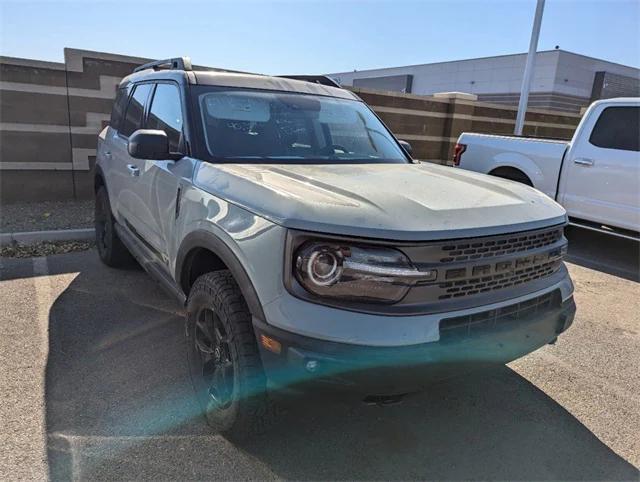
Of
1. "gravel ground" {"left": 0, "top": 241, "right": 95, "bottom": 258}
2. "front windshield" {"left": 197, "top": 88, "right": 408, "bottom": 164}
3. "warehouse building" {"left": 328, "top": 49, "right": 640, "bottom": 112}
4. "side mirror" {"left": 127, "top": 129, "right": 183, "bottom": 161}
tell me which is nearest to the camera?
"side mirror" {"left": 127, "top": 129, "right": 183, "bottom": 161}

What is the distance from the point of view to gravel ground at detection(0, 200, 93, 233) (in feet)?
21.1

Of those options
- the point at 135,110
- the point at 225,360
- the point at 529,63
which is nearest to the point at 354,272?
the point at 225,360

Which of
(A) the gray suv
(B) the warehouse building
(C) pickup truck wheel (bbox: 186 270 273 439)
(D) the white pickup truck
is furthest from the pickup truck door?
(B) the warehouse building

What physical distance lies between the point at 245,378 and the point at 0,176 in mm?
7088

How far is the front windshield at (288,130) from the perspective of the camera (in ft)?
10.3

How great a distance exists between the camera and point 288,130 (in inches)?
134

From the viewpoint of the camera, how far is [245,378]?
223 centimetres

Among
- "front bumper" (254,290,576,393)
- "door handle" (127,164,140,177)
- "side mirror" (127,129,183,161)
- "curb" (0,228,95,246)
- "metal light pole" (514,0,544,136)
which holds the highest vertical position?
"metal light pole" (514,0,544,136)

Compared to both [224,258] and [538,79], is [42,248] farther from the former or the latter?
[538,79]

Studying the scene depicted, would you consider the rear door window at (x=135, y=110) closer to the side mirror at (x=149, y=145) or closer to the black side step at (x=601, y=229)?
the side mirror at (x=149, y=145)

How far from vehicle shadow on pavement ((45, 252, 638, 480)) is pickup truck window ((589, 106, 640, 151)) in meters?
4.44

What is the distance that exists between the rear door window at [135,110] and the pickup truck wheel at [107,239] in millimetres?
792

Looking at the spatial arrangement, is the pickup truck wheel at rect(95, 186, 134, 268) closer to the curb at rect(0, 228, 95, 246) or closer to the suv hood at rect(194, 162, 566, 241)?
the curb at rect(0, 228, 95, 246)

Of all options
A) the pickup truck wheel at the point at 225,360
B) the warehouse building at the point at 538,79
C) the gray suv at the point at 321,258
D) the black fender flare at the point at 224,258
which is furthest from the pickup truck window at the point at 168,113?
the warehouse building at the point at 538,79
